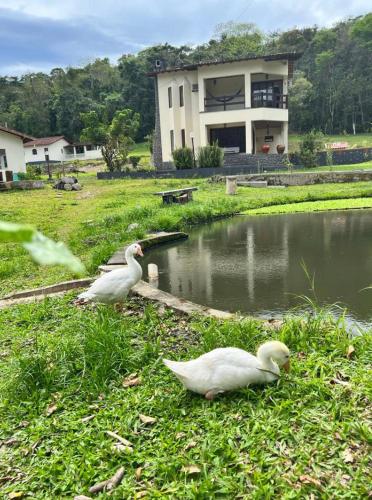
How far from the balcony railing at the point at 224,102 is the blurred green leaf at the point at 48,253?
1112 inches

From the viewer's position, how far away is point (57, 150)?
4334cm

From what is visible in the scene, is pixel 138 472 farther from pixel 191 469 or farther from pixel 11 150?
pixel 11 150

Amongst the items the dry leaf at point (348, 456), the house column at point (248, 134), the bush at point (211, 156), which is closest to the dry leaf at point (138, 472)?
the dry leaf at point (348, 456)

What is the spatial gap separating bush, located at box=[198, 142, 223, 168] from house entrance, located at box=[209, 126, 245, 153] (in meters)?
7.43

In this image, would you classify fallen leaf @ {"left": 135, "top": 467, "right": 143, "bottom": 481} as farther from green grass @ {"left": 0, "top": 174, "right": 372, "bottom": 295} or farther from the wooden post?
the wooden post

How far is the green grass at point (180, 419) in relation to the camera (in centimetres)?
217

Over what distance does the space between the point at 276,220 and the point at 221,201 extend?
8.11 ft

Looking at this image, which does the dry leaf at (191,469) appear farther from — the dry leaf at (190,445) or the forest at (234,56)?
the forest at (234,56)

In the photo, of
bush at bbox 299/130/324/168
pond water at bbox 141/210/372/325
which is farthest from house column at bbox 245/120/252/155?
pond water at bbox 141/210/372/325

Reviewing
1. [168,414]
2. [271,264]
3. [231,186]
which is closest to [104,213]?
[231,186]

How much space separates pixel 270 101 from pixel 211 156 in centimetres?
762

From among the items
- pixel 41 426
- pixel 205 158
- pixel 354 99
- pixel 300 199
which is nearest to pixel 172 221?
pixel 300 199

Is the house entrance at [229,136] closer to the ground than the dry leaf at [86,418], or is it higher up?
higher up

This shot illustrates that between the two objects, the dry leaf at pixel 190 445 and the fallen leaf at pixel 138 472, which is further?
the dry leaf at pixel 190 445
